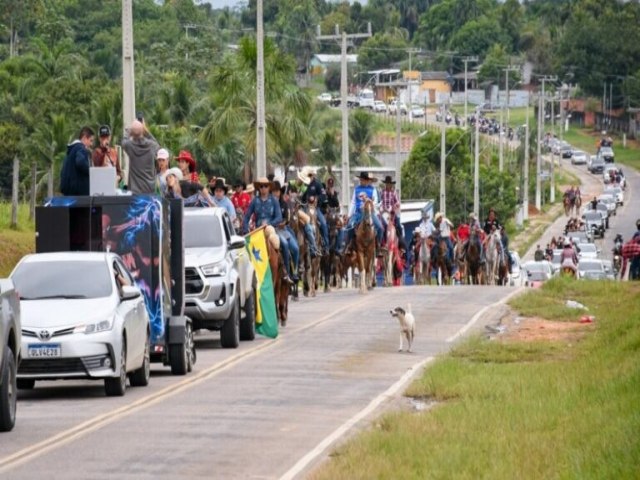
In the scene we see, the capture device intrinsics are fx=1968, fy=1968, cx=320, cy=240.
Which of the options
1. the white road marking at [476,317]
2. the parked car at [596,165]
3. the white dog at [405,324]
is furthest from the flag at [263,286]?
the parked car at [596,165]

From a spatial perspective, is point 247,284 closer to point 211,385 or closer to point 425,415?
point 211,385

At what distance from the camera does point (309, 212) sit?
41625mm

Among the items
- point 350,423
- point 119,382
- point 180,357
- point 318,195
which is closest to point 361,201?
point 318,195

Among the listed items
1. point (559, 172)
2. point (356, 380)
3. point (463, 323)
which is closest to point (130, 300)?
point (356, 380)

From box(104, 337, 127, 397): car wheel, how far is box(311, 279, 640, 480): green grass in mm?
3338

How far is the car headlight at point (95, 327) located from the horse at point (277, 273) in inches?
401

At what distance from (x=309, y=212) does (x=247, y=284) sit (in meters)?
11.9

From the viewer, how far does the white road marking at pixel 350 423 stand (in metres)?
16.3

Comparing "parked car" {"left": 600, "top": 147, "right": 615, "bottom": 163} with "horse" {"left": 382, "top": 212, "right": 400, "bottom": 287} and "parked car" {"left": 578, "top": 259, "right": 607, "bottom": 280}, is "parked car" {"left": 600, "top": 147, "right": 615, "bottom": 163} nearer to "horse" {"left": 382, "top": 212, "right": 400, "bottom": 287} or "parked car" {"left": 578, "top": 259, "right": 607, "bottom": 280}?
"parked car" {"left": 578, "top": 259, "right": 607, "bottom": 280}

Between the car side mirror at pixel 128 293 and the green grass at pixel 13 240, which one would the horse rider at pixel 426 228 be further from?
the car side mirror at pixel 128 293

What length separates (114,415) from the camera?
20094 mm

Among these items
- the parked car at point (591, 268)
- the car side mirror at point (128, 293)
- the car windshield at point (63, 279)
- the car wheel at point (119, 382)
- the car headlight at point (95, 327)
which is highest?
the car windshield at point (63, 279)

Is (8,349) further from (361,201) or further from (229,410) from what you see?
(361,201)

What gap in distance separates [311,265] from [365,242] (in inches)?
49.7
